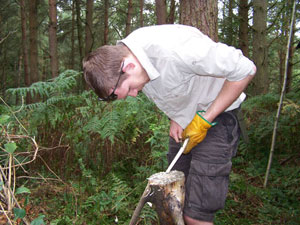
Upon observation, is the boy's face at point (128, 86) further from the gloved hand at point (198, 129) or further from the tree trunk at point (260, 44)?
the tree trunk at point (260, 44)

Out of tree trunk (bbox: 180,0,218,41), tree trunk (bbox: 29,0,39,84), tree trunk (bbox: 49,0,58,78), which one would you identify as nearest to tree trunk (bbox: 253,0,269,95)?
tree trunk (bbox: 180,0,218,41)

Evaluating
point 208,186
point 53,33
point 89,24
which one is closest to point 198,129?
point 208,186

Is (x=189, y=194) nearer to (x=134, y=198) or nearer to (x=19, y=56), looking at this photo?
(x=134, y=198)

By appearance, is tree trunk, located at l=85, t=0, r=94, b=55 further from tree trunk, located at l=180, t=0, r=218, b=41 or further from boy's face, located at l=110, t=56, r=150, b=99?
boy's face, located at l=110, t=56, r=150, b=99

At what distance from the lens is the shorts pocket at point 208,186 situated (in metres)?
1.96

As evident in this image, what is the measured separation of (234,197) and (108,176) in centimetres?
167

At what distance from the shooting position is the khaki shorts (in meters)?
1.96

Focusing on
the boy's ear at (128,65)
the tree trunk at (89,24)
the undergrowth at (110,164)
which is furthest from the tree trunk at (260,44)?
the tree trunk at (89,24)

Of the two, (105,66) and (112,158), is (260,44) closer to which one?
(112,158)

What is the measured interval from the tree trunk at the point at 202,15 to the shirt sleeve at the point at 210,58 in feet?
5.37

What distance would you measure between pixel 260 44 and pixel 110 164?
5.24m

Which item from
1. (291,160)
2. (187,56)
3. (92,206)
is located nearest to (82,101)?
(92,206)

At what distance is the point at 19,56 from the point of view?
691 inches

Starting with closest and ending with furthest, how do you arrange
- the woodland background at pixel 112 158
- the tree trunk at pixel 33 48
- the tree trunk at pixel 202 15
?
the woodland background at pixel 112 158
the tree trunk at pixel 202 15
the tree trunk at pixel 33 48
